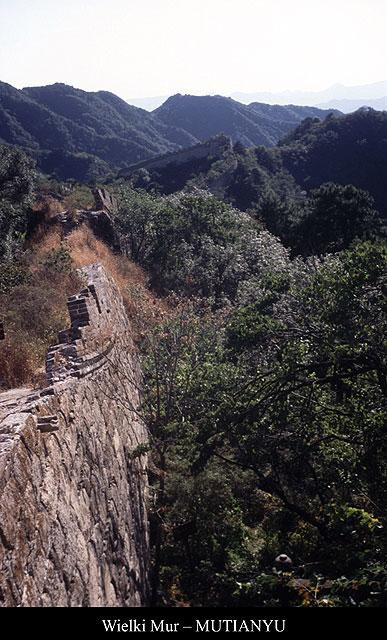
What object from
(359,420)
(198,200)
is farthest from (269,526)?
(198,200)

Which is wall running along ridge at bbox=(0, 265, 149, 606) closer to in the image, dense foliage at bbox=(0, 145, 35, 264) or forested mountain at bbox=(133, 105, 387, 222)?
dense foliage at bbox=(0, 145, 35, 264)

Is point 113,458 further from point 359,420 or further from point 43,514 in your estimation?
point 359,420

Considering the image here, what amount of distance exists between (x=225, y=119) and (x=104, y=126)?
34.4m

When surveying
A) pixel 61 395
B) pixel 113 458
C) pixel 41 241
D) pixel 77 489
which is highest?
pixel 41 241

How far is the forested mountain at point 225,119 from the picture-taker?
126 metres

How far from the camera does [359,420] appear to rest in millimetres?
8484

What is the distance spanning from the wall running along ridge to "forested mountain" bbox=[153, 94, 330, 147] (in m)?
120

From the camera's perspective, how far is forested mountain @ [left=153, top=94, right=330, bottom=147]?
126 m

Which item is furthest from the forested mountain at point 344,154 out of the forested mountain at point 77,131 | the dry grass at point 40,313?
the dry grass at point 40,313

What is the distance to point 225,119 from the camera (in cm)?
13325

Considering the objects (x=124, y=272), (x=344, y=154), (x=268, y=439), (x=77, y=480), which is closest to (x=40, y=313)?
(x=268, y=439)

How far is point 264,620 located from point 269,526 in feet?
18.9

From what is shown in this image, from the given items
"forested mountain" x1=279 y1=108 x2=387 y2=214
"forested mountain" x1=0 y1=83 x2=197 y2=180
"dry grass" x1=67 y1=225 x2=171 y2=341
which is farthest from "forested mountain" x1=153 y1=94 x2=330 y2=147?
"dry grass" x1=67 y1=225 x2=171 y2=341

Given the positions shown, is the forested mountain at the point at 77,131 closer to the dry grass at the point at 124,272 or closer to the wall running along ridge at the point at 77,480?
the dry grass at the point at 124,272
